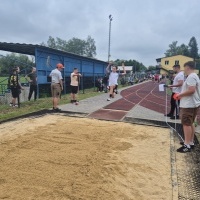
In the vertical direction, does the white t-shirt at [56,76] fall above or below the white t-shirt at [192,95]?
above

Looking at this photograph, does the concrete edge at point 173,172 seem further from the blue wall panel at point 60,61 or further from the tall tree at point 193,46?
the tall tree at point 193,46

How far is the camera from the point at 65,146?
187 inches

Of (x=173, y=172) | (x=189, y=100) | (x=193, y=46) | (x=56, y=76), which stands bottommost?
(x=173, y=172)

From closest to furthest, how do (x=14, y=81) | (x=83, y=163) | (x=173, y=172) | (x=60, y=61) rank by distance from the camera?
(x=173, y=172)
(x=83, y=163)
(x=14, y=81)
(x=60, y=61)

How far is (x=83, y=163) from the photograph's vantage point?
3.91 m

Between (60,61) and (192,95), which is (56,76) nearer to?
(192,95)

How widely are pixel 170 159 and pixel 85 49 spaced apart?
339 ft

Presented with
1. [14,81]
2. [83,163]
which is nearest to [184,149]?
[83,163]

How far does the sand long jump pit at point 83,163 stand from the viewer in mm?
3051

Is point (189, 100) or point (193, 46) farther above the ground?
point (193, 46)

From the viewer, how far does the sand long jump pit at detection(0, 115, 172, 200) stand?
10.0 ft

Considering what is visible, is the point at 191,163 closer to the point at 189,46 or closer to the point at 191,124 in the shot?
the point at 191,124

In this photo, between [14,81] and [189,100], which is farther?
[14,81]

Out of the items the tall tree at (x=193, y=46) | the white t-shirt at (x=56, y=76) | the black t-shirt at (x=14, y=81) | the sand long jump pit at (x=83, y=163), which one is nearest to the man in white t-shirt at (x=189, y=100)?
the sand long jump pit at (x=83, y=163)
